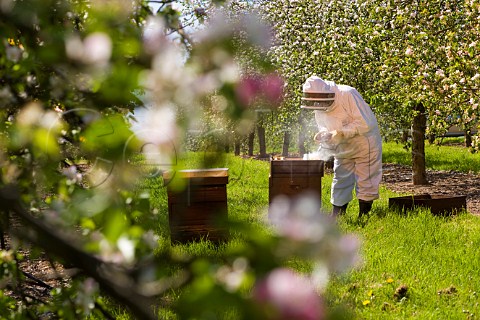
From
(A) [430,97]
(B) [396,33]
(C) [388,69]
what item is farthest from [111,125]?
(B) [396,33]

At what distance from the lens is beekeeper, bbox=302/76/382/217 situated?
Result: 6434 millimetres

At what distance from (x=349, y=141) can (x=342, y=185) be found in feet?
1.67

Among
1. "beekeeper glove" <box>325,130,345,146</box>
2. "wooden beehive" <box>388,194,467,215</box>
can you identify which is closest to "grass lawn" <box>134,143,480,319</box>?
"wooden beehive" <box>388,194,467,215</box>

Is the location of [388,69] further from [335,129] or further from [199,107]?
[199,107]

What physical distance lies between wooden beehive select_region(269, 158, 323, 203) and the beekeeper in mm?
434

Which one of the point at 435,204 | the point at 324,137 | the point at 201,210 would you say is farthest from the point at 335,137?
the point at 201,210

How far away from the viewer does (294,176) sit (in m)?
6.29

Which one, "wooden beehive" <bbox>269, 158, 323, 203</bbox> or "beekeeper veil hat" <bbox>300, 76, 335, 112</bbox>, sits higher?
"beekeeper veil hat" <bbox>300, 76, 335, 112</bbox>

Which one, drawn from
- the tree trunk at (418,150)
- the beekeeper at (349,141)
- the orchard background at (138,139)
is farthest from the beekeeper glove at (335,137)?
the orchard background at (138,139)

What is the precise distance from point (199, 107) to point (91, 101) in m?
0.20

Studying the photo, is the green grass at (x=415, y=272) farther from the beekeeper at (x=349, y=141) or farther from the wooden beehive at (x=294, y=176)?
the beekeeper at (x=349, y=141)

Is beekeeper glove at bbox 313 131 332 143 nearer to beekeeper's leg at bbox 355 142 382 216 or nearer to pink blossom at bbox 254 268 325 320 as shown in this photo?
beekeeper's leg at bbox 355 142 382 216

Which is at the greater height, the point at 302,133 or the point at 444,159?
the point at 302,133

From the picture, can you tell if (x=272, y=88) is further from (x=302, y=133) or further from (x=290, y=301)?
(x=302, y=133)
